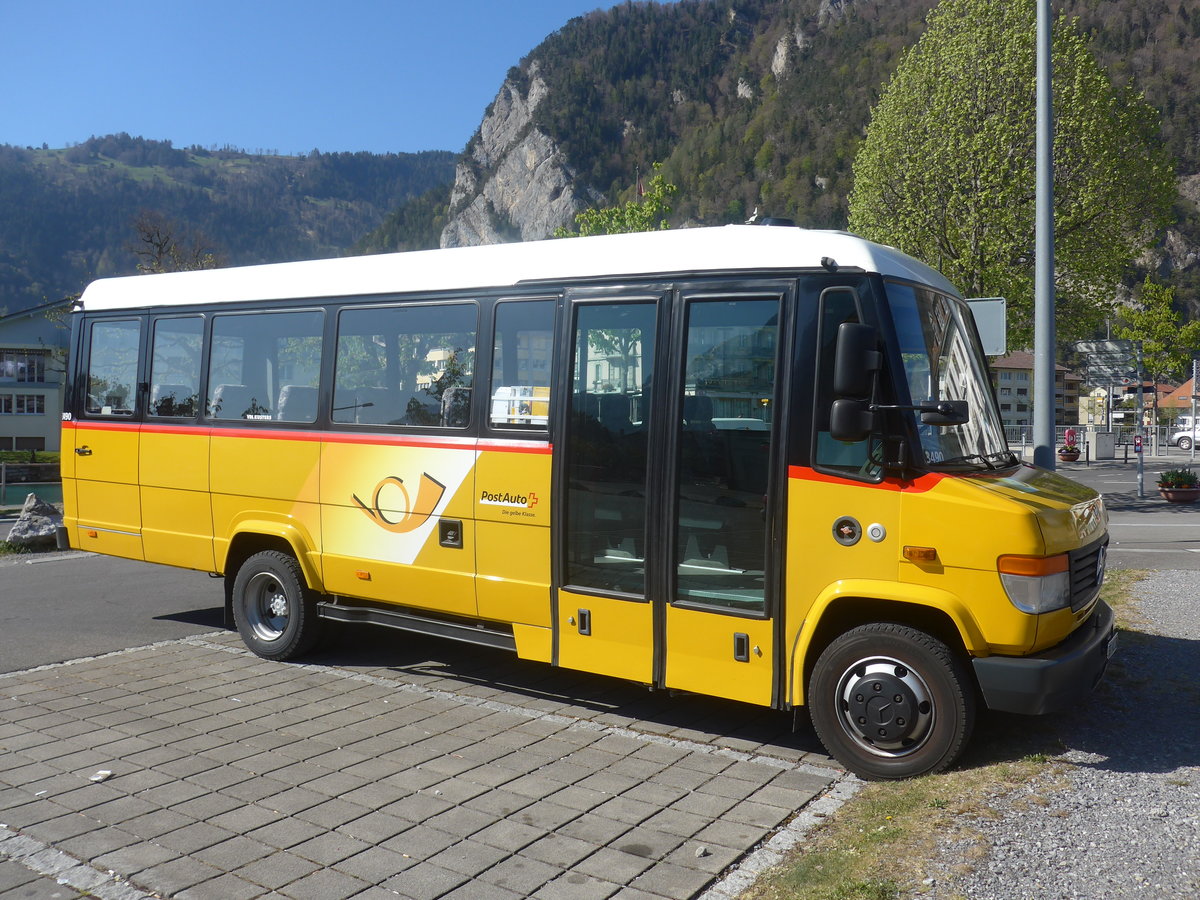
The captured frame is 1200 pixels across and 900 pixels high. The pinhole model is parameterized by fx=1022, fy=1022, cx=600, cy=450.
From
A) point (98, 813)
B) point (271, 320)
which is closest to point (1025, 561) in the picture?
point (98, 813)

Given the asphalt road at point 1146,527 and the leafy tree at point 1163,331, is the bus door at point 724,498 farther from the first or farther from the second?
the leafy tree at point 1163,331

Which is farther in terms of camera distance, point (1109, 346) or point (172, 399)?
point (1109, 346)

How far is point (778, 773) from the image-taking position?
18.3ft

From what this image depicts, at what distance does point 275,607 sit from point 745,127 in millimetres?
167951

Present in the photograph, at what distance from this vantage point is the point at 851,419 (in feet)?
16.9

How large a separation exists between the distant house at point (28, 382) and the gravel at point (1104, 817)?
78231 millimetres

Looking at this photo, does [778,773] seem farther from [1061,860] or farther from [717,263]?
[717,263]

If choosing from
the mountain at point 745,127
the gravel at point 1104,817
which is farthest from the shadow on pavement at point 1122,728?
A: the mountain at point 745,127

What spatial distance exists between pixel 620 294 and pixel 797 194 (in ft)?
481

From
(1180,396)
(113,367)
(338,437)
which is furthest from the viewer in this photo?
(1180,396)

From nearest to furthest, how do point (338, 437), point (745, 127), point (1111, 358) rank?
point (338, 437)
point (1111, 358)
point (745, 127)

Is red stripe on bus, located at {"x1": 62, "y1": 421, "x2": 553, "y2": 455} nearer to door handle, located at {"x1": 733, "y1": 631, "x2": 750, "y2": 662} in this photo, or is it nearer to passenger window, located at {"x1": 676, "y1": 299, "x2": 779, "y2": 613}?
passenger window, located at {"x1": 676, "y1": 299, "x2": 779, "y2": 613}

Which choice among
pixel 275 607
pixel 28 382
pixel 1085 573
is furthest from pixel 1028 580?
pixel 28 382

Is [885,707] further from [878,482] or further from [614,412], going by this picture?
[614,412]
